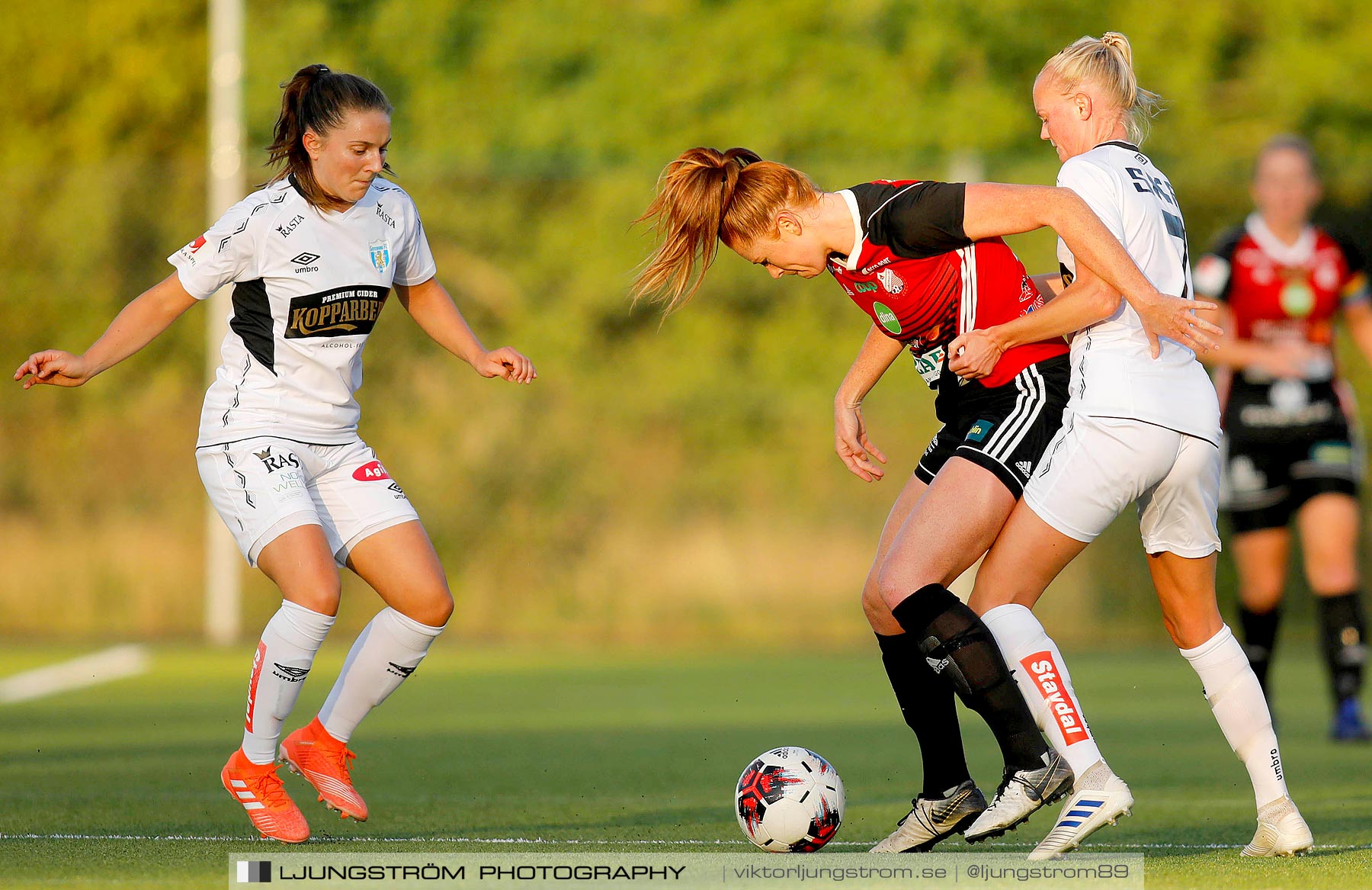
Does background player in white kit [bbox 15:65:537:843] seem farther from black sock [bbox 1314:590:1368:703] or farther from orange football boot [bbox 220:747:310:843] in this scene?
black sock [bbox 1314:590:1368:703]

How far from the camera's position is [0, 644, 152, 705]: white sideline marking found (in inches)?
385

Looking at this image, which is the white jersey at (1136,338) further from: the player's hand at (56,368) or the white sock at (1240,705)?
the player's hand at (56,368)

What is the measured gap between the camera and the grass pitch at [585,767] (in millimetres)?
4613

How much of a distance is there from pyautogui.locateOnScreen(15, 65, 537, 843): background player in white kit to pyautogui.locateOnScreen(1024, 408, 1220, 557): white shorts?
4.97ft

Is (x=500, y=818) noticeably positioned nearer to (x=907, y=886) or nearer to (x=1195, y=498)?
(x=907, y=886)

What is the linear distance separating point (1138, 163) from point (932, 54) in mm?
13027

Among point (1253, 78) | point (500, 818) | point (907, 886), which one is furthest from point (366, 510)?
point (1253, 78)

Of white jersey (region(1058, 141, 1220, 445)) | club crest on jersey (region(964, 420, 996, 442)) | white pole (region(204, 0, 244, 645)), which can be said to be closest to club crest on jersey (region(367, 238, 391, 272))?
club crest on jersey (region(964, 420, 996, 442))

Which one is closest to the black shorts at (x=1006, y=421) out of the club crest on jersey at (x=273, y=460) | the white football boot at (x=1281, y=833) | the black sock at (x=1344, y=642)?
the white football boot at (x=1281, y=833)

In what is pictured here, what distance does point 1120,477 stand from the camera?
4.35 m

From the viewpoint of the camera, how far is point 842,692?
10.0m

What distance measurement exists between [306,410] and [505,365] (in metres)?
0.62

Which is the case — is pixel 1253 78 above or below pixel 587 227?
above

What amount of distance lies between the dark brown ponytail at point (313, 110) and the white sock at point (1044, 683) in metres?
2.18
